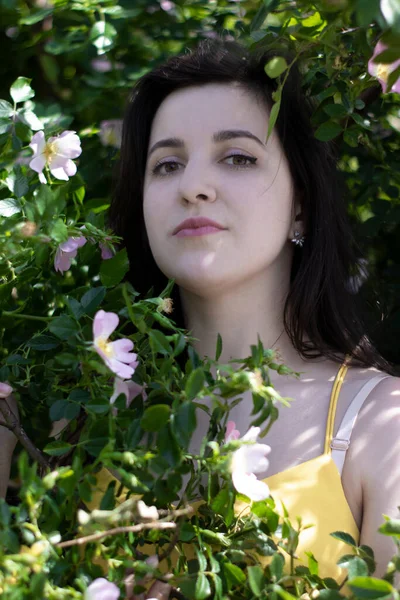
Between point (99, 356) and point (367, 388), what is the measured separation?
0.61 m

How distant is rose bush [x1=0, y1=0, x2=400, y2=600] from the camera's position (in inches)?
38.8

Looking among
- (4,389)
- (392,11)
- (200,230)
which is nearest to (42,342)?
(4,389)

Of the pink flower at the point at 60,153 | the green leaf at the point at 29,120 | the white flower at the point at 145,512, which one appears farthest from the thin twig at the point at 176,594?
the green leaf at the point at 29,120

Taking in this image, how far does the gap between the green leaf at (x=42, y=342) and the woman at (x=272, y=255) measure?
0.76 feet

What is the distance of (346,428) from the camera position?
1497mm

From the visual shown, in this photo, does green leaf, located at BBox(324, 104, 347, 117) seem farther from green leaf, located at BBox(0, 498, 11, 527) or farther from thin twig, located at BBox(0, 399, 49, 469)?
green leaf, located at BBox(0, 498, 11, 527)

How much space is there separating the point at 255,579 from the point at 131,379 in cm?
34

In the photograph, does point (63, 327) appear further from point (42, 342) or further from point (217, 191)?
point (217, 191)

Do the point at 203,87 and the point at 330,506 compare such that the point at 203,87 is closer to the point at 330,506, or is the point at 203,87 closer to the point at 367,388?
the point at 367,388

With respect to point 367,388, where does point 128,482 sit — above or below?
above

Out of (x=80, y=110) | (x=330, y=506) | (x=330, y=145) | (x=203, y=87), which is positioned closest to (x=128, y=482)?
(x=330, y=506)

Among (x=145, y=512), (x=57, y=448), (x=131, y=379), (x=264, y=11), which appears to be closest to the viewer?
(x=145, y=512)

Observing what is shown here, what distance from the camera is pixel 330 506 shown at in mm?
1417

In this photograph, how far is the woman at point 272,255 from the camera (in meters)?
1.47
